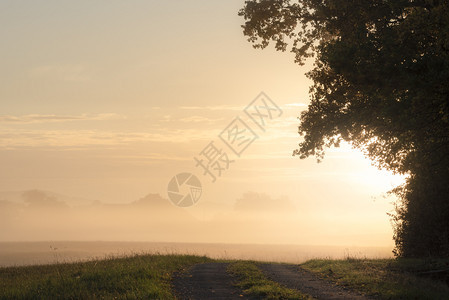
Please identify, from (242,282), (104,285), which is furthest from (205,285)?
(104,285)

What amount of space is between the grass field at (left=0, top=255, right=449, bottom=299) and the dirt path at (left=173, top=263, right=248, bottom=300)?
1.56ft

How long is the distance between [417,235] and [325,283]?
1525 centimetres

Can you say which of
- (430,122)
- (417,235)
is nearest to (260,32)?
(430,122)

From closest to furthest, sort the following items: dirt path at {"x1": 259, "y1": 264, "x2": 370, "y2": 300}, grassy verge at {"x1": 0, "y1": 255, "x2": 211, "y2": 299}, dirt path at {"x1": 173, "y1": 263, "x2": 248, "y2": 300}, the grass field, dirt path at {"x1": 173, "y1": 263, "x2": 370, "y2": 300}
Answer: grassy verge at {"x1": 0, "y1": 255, "x2": 211, "y2": 299} < the grass field < dirt path at {"x1": 173, "y1": 263, "x2": 248, "y2": 300} < dirt path at {"x1": 173, "y1": 263, "x2": 370, "y2": 300} < dirt path at {"x1": 259, "y1": 264, "x2": 370, "y2": 300}

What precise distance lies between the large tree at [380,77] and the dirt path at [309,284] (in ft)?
22.8

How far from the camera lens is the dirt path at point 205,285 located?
1878cm

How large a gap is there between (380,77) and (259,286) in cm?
1045

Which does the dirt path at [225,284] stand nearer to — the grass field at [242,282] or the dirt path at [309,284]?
the dirt path at [309,284]

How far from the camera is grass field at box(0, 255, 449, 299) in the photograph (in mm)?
18500

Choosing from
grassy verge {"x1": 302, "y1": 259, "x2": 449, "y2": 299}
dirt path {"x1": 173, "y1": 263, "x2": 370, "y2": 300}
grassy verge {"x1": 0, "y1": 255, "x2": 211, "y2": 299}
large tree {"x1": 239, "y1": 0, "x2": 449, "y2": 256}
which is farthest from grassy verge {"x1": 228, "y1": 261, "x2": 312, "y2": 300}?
large tree {"x1": 239, "y1": 0, "x2": 449, "y2": 256}

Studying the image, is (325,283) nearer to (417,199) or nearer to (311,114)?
(311,114)

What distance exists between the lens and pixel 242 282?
21.3 metres

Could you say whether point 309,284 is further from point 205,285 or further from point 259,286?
point 205,285

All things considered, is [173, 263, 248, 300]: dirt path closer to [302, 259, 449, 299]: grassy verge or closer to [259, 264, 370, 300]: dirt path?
[259, 264, 370, 300]: dirt path
